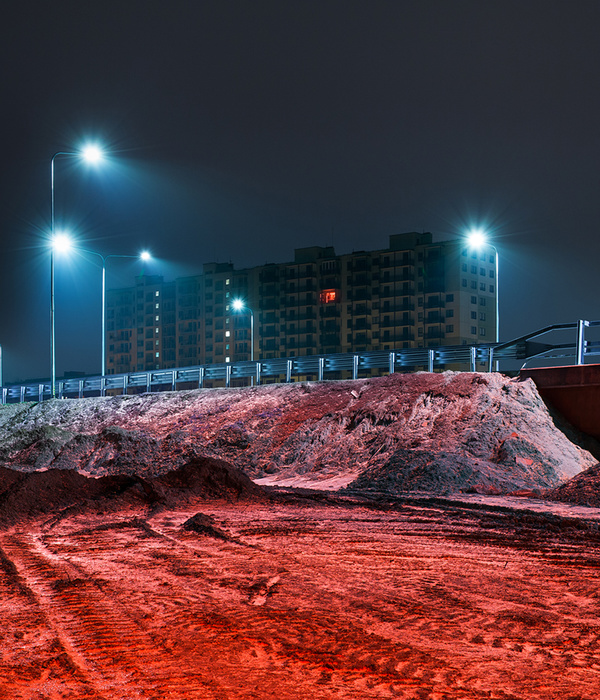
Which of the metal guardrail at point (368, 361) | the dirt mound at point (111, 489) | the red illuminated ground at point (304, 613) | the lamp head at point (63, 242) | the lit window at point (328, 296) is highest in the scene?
the lit window at point (328, 296)

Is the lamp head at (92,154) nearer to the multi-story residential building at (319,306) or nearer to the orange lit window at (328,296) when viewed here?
the multi-story residential building at (319,306)

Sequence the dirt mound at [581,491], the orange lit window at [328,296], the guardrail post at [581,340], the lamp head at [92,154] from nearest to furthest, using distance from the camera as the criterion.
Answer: the dirt mound at [581,491] → the guardrail post at [581,340] → the lamp head at [92,154] → the orange lit window at [328,296]

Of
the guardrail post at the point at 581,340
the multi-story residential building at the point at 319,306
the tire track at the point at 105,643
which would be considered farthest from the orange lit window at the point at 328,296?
the tire track at the point at 105,643

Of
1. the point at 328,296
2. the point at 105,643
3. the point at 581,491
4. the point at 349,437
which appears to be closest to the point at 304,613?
the point at 105,643

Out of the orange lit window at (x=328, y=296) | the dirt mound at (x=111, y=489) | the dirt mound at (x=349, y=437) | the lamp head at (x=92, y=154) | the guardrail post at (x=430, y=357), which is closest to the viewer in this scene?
the dirt mound at (x=111, y=489)

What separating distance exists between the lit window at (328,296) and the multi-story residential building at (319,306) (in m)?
0.17

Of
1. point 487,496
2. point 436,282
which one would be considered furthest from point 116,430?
point 436,282

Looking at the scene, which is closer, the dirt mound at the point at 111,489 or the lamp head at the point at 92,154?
the dirt mound at the point at 111,489

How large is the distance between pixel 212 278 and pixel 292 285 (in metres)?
21.5

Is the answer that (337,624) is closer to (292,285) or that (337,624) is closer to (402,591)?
(402,591)

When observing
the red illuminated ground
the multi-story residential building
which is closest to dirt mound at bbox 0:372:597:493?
the red illuminated ground

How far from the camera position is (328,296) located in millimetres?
125812

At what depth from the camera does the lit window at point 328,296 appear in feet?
→ 410

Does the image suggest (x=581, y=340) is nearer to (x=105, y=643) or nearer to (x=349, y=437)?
(x=349, y=437)
